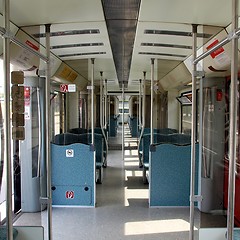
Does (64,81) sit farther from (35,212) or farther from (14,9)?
(14,9)

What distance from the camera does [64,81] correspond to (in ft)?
17.9

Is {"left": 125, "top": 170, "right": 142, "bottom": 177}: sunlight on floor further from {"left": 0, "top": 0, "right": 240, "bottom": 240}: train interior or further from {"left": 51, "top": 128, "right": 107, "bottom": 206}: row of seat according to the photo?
{"left": 51, "top": 128, "right": 107, "bottom": 206}: row of seat

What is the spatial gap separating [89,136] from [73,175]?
5.62 ft

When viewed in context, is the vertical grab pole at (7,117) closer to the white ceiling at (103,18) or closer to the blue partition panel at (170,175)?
the white ceiling at (103,18)

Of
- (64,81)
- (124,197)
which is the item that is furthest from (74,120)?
(124,197)

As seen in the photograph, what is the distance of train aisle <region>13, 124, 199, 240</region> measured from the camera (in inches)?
146

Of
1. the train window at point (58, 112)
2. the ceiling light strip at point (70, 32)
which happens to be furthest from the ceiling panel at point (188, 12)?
the train window at point (58, 112)

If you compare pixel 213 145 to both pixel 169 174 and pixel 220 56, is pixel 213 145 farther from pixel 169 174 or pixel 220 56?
pixel 220 56

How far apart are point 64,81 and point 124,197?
2.27 m

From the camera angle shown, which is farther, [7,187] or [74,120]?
[74,120]

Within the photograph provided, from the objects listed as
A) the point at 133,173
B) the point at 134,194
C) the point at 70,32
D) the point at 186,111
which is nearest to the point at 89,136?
the point at 133,173

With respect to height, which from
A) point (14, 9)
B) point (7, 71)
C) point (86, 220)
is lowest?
point (86, 220)

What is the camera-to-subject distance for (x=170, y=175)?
4.73 meters

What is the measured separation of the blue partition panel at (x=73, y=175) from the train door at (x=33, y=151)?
0.32 meters
